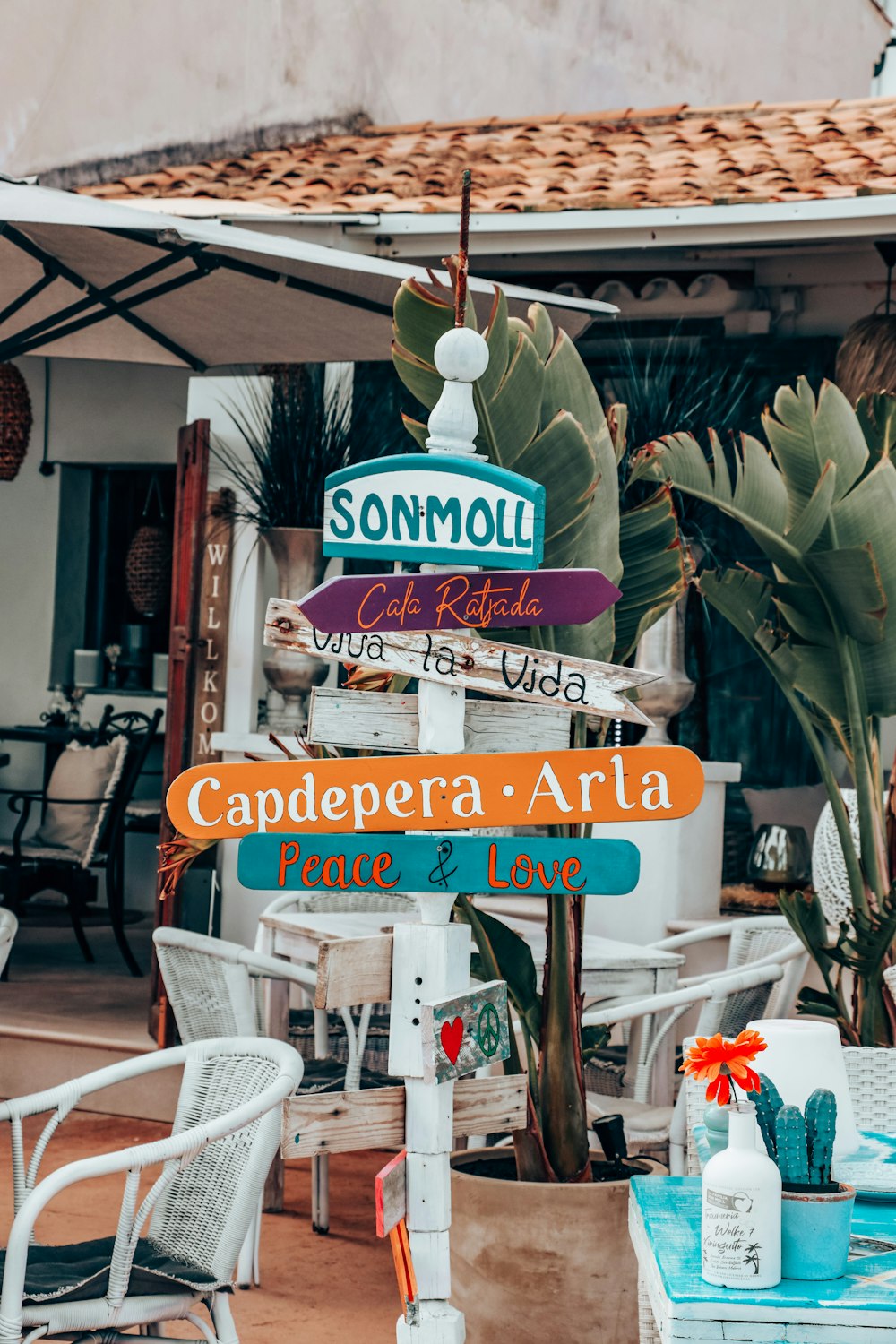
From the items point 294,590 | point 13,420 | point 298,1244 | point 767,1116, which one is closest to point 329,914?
point 298,1244

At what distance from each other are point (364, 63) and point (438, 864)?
7.10 metres

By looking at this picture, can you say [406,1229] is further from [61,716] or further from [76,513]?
[76,513]

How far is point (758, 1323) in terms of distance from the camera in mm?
1876

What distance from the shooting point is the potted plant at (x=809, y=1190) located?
1.95 meters

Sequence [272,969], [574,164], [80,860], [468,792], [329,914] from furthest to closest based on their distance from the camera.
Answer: [80,860]
[574,164]
[329,914]
[272,969]
[468,792]

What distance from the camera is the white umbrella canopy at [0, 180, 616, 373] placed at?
4031 mm

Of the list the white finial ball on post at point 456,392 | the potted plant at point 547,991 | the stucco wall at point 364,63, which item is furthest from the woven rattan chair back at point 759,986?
the stucco wall at point 364,63

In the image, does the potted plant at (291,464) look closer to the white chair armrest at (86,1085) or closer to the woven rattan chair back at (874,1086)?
the white chair armrest at (86,1085)

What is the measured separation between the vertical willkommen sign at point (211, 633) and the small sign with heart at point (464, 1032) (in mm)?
3473

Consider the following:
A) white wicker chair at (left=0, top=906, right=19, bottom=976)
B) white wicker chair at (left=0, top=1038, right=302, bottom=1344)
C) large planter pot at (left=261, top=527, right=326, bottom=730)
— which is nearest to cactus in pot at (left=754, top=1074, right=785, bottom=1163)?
white wicker chair at (left=0, top=1038, right=302, bottom=1344)

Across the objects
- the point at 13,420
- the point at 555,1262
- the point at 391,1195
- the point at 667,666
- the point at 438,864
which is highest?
the point at 13,420

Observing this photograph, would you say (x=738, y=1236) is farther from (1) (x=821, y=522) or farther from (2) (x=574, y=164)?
(2) (x=574, y=164)

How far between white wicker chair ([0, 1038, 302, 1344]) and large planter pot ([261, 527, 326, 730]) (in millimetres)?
2849

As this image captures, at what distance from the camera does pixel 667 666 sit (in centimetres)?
585
